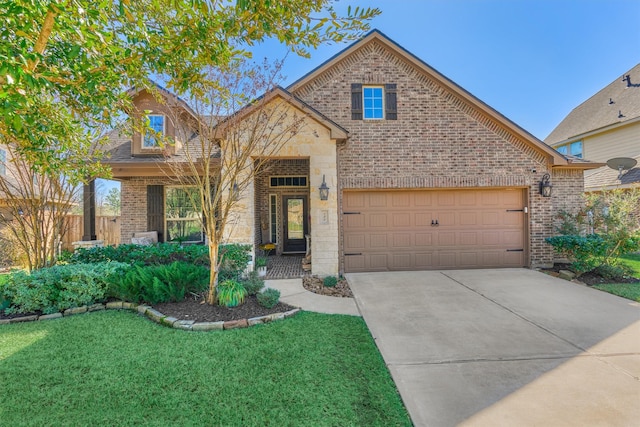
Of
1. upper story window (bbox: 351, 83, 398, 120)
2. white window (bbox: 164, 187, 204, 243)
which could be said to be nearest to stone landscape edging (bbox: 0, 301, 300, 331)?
white window (bbox: 164, 187, 204, 243)

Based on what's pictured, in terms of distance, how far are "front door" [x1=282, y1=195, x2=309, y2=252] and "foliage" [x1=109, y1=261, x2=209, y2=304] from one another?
19.6 ft

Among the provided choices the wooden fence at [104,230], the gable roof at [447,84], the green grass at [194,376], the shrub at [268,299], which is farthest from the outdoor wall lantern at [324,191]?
the wooden fence at [104,230]

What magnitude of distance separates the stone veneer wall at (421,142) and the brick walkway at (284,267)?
2.73 m

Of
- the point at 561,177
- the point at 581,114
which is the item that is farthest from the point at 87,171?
the point at 581,114

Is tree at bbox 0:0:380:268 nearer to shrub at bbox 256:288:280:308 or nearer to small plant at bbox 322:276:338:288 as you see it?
shrub at bbox 256:288:280:308

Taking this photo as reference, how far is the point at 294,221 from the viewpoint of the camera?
1129 centimetres

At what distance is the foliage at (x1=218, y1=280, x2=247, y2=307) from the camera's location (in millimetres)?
4891

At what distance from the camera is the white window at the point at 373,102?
802 cm

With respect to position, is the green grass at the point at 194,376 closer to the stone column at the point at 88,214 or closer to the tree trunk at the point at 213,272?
the tree trunk at the point at 213,272

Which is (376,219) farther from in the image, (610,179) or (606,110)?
(606,110)

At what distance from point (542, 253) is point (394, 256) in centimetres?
439

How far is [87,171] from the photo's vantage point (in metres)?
5.56

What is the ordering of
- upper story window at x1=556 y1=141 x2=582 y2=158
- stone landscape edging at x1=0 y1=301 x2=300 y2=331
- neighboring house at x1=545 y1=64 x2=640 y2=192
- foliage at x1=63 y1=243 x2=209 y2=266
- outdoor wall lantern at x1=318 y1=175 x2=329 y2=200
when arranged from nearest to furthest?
stone landscape edging at x1=0 y1=301 x2=300 y2=331 < foliage at x1=63 y1=243 x2=209 y2=266 < outdoor wall lantern at x1=318 y1=175 x2=329 y2=200 < neighboring house at x1=545 y1=64 x2=640 y2=192 < upper story window at x1=556 y1=141 x2=582 y2=158

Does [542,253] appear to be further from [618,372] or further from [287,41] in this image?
[287,41]
